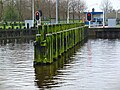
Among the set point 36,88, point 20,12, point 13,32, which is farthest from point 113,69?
point 20,12

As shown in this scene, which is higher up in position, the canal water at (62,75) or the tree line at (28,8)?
the tree line at (28,8)

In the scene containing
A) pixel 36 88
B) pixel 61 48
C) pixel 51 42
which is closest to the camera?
pixel 36 88

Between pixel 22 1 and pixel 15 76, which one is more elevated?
pixel 22 1

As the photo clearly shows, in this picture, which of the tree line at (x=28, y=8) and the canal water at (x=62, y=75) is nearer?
the canal water at (x=62, y=75)

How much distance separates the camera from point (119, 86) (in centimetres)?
1166

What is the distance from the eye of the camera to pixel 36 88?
37.8 feet

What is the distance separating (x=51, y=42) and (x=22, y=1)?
52.0 meters

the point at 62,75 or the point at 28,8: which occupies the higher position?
the point at 28,8

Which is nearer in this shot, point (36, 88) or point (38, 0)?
point (36, 88)

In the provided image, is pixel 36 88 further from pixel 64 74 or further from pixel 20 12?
pixel 20 12

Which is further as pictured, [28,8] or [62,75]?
[28,8]

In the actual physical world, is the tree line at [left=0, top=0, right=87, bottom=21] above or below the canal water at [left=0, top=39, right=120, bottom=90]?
above

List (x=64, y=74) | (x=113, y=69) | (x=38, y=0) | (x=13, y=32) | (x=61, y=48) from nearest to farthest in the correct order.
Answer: (x=64, y=74)
(x=113, y=69)
(x=61, y=48)
(x=13, y=32)
(x=38, y=0)

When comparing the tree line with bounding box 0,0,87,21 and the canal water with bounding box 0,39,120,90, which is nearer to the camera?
the canal water with bounding box 0,39,120,90
